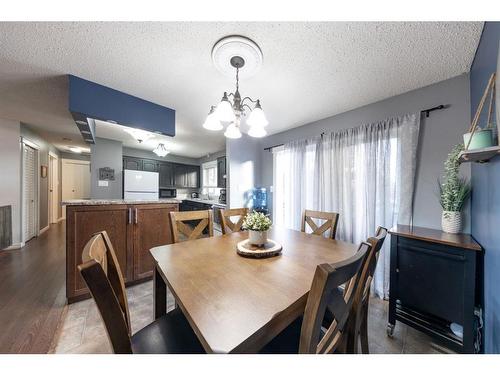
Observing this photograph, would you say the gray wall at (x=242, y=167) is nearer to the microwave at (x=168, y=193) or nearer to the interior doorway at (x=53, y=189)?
the microwave at (x=168, y=193)

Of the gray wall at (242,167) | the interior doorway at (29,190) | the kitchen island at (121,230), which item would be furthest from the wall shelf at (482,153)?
the interior doorway at (29,190)

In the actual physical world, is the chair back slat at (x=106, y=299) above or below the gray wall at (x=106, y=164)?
below

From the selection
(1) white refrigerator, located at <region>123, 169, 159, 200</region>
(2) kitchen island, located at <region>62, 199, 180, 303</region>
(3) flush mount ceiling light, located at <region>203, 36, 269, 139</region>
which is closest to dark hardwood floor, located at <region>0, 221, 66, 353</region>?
(2) kitchen island, located at <region>62, 199, 180, 303</region>

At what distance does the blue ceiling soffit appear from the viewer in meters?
1.84

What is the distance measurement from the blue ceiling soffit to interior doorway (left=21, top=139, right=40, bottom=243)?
246 cm

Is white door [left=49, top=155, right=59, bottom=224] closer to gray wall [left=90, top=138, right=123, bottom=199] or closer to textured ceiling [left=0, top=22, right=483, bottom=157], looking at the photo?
gray wall [left=90, top=138, right=123, bottom=199]

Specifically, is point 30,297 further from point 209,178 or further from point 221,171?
point 209,178

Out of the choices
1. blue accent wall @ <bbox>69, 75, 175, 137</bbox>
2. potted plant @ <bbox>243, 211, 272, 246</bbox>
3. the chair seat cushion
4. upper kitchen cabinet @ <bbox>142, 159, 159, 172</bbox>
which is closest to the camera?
the chair seat cushion

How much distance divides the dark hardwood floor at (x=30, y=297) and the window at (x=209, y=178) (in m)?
3.27

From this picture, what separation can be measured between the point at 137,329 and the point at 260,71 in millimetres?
2439

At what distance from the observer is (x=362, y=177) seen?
2318 millimetres

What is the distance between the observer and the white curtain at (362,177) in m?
1.99

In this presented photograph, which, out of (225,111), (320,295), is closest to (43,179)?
(225,111)
